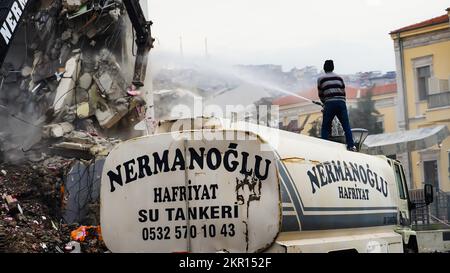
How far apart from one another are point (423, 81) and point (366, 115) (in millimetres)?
3252

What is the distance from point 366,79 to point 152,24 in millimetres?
23141

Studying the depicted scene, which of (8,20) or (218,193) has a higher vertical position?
(8,20)

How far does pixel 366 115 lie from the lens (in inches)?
1437

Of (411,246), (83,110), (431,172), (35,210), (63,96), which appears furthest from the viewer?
(431,172)

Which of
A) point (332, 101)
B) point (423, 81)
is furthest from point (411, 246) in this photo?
point (423, 81)

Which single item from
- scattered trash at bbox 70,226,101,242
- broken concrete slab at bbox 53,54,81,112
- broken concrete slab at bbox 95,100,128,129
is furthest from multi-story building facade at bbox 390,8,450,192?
scattered trash at bbox 70,226,101,242

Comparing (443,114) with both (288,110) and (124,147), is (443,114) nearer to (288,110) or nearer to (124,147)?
(288,110)

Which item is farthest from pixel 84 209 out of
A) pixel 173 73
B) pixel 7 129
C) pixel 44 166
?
pixel 173 73

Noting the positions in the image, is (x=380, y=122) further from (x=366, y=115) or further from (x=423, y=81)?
(x=423, y=81)

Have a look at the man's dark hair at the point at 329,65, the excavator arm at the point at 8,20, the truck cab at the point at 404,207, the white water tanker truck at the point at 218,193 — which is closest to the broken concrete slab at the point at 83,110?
the excavator arm at the point at 8,20

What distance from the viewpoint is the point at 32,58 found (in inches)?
699

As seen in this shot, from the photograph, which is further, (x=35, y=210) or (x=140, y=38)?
(x=140, y=38)

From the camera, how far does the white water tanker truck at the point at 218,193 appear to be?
6.61 m

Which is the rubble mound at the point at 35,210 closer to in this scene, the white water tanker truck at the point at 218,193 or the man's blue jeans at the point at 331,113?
the man's blue jeans at the point at 331,113
